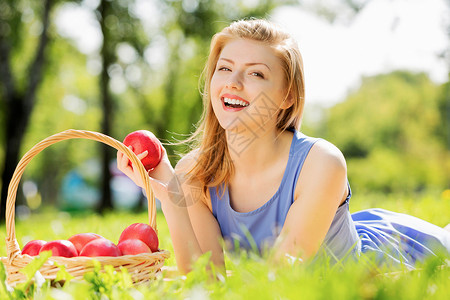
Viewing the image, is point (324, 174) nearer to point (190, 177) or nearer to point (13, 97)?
point (190, 177)

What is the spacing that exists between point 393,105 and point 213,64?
39.1m

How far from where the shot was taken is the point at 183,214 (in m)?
2.70

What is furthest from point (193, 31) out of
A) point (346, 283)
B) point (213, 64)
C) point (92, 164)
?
point (92, 164)

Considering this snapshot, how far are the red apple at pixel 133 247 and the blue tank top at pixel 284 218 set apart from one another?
0.62m

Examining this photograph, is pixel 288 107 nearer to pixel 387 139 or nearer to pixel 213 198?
pixel 213 198

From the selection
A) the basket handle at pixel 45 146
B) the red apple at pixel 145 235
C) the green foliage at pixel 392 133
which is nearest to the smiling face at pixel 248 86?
the basket handle at pixel 45 146

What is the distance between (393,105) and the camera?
1543 inches

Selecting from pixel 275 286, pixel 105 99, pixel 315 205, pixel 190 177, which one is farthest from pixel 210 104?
pixel 105 99

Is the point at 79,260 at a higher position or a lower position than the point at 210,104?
lower

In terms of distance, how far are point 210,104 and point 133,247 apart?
46.0 inches

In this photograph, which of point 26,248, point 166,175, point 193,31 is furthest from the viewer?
point 193,31

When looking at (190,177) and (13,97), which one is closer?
(190,177)

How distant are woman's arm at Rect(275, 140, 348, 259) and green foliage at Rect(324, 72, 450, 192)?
3126 cm

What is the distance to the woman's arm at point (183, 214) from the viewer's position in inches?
103
